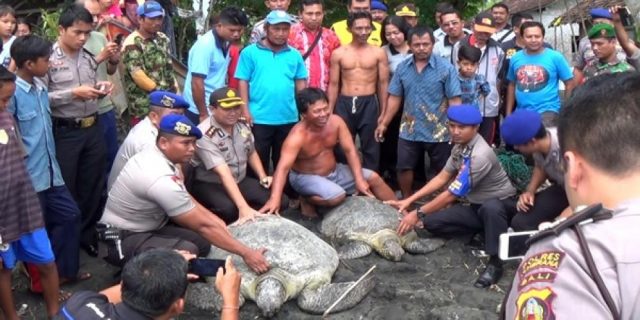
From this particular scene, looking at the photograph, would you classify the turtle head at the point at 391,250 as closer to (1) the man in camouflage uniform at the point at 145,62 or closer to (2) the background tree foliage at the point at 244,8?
(1) the man in camouflage uniform at the point at 145,62

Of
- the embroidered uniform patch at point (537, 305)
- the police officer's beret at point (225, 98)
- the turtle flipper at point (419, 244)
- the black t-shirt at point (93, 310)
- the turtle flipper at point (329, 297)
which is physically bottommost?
the turtle flipper at point (419, 244)

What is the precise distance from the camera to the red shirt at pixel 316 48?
6.59 metres

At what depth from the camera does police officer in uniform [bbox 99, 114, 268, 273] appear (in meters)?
4.44

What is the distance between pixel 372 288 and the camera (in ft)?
16.0

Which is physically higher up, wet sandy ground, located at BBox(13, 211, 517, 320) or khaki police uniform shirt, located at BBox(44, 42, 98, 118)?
khaki police uniform shirt, located at BBox(44, 42, 98, 118)

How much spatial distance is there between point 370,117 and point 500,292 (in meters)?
2.29

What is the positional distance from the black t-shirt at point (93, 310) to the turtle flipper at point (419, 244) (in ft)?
10.5

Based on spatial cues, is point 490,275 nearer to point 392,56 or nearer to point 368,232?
point 368,232

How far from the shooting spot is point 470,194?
5.61 meters

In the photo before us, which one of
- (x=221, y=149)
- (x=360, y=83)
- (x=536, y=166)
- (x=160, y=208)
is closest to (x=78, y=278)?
(x=160, y=208)

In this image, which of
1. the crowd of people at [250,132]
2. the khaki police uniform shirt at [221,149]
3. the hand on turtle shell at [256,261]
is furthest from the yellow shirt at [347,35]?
the hand on turtle shell at [256,261]

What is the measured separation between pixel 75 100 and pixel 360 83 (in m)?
2.61

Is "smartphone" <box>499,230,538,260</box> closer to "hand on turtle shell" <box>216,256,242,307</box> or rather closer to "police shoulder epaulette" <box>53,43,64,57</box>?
"hand on turtle shell" <box>216,256,242,307</box>

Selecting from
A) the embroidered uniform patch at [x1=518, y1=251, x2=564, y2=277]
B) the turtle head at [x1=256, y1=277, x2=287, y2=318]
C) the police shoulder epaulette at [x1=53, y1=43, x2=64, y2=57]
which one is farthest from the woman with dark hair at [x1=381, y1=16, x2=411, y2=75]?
the embroidered uniform patch at [x1=518, y1=251, x2=564, y2=277]
